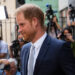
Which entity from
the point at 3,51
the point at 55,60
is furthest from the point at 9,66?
the point at 3,51

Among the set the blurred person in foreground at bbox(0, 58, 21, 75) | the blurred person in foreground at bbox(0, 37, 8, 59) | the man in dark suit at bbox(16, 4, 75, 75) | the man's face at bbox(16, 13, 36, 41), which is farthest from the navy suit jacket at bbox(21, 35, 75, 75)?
the blurred person in foreground at bbox(0, 37, 8, 59)

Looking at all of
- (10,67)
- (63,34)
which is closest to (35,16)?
(10,67)

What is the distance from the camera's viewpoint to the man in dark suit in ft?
8.99

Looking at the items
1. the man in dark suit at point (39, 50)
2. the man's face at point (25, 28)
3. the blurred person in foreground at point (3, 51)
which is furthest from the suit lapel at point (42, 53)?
the blurred person in foreground at point (3, 51)

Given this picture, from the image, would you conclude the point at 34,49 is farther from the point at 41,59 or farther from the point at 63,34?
the point at 63,34

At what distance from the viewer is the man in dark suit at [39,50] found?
2.74 metres

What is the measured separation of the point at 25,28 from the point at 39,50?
237 mm

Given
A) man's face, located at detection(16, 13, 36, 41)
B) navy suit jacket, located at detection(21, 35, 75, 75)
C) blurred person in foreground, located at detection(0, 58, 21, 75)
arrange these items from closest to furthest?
navy suit jacket, located at detection(21, 35, 75, 75), man's face, located at detection(16, 13, 36, 41), blurred person in foreground, located at detection(0, 58, 21, 75)

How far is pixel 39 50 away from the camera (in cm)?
288

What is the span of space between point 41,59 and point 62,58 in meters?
0.19

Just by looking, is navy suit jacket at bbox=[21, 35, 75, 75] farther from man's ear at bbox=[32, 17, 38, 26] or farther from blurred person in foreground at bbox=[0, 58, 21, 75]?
blurred person in foreground at bbox=[0, 58, 21, 75]

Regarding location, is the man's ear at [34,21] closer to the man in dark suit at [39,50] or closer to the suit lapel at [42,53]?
the man in dark suit at [39,50]

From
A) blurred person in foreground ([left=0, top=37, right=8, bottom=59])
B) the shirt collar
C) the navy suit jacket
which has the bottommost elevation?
blurred person in foreground ([left=0, top=37, right=8, bottom=59])

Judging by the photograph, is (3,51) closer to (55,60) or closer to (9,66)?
(9,66)
